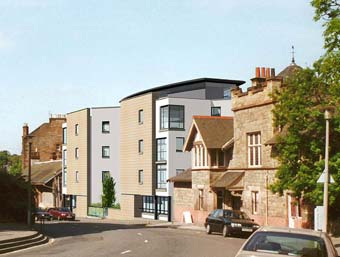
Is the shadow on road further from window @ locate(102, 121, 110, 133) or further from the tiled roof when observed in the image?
window @ locate(102, 121, 110, 133)

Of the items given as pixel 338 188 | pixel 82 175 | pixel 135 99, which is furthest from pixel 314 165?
pixel 82 175

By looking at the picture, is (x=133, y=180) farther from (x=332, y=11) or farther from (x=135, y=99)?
(x=332, y=11)

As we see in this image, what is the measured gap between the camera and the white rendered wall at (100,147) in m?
73.8

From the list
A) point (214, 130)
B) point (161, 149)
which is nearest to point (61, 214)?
point (161, 149)

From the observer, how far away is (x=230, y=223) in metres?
33.4

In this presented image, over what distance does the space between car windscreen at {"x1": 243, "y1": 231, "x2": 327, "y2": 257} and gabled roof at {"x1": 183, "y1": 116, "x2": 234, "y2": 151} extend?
1380 inches

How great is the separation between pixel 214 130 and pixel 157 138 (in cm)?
1569

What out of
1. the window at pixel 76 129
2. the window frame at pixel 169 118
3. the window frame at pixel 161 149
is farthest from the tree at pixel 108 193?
the window frame at pixel 169 118

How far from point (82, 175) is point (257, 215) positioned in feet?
133

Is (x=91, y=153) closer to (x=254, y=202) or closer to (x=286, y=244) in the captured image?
(x=254, y=202)

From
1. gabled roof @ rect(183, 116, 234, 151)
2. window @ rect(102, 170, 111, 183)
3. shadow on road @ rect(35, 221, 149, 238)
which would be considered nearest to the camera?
shadow on road @ rect(35, 221, 149, 238)

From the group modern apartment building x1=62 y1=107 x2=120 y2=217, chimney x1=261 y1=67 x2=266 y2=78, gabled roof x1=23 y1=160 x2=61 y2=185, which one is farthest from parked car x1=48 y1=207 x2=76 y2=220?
chimney x1=261 y1=67 x2=266 y2=78

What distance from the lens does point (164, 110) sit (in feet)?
200

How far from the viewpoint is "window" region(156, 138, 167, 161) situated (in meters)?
61.3
